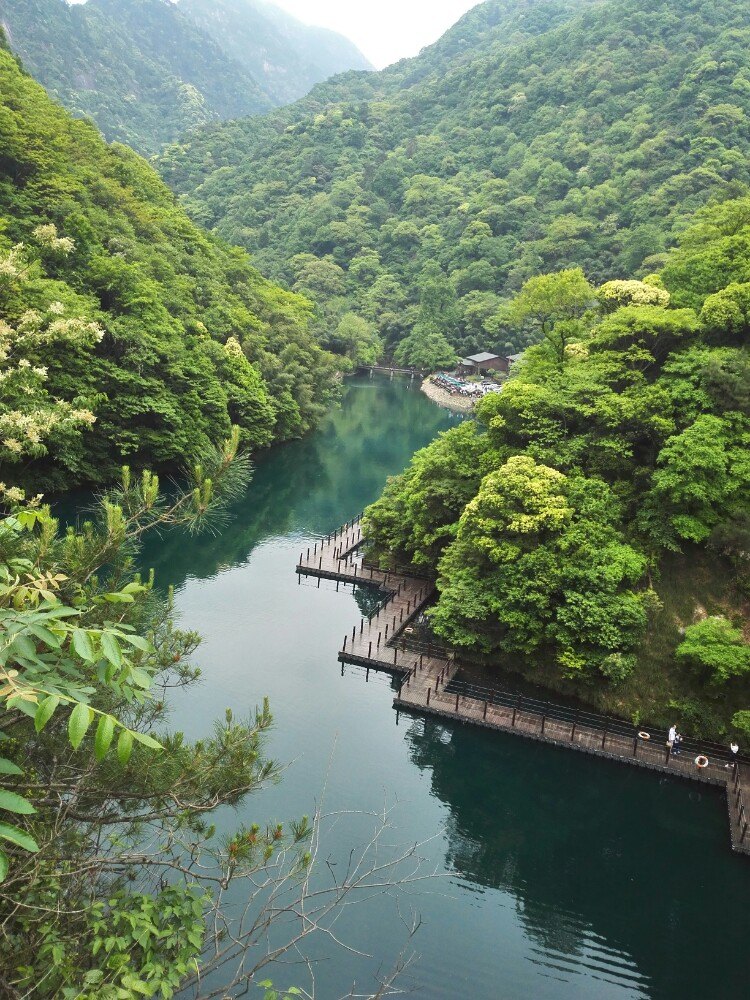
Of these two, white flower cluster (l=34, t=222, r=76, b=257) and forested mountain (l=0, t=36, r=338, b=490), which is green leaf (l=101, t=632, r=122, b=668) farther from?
white flower cluster (l=34, t=222, r=76, b=257)

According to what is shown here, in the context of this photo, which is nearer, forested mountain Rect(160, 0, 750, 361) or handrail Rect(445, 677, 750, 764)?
handrail Rect(445, 677, 750, 764)

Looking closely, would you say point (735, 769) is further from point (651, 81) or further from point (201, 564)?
point (651, 81)

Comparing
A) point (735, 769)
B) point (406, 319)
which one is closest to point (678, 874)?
point (735, 769)

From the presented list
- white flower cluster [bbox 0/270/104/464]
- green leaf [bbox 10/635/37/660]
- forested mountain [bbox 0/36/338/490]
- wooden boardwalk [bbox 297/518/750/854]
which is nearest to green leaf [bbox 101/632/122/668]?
green leaf [bbox 10/635/37/660]

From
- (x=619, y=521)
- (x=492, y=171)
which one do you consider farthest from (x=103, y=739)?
(x=492, y=171)

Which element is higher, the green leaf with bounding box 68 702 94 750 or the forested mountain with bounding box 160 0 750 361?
the forested mountain with bounding box 160 0 750 361

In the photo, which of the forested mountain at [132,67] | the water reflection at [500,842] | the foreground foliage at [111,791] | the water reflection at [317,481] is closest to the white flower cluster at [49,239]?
the water reflection at [317,481]

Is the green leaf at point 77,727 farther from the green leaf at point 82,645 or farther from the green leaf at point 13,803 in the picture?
Result: the green leaf at point 13,803
